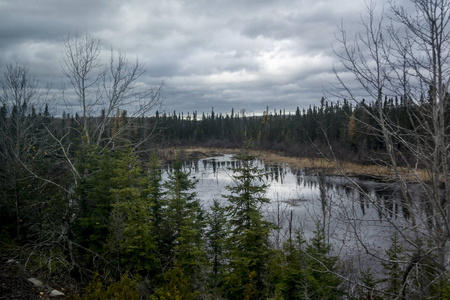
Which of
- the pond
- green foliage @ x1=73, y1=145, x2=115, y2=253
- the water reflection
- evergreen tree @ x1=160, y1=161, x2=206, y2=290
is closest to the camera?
evergreen tree @ x1=160, y1=161, x2=206, y2=290

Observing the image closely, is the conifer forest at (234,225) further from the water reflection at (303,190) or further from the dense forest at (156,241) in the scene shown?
the water reflection at (303,190)

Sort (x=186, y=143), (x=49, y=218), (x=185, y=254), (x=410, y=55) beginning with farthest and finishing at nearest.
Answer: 1. (x=186, y=143)
2. (x=49, y=218)
3. (x=185, y=254)
4. (x=410, y=55)

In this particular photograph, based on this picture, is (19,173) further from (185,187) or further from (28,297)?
(28,297)

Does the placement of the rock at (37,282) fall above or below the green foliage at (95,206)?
below

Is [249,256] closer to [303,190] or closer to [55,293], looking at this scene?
[55,293]

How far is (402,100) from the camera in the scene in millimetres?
4781

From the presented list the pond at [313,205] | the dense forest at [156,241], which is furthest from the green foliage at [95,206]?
the pond at [313,205]

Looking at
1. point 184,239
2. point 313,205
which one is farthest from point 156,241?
point 313,205

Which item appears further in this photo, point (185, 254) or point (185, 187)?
point (185, 187)

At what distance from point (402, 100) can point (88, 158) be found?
10247mm

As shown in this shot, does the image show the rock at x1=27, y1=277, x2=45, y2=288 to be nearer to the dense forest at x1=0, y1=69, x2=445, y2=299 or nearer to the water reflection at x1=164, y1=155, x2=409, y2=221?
the dense forest at x1=0, y1=69, x2=445, y2=299

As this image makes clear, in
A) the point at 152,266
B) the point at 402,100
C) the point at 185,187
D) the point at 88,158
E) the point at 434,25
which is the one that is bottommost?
the point at 152,266

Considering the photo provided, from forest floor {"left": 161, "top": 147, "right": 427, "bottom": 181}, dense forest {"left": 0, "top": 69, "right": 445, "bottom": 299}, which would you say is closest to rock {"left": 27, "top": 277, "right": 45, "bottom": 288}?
dense forest {"left": 0, "top": 69, "right": 445, "bottom": 299}

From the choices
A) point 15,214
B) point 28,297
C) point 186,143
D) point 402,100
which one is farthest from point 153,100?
point 186,143
